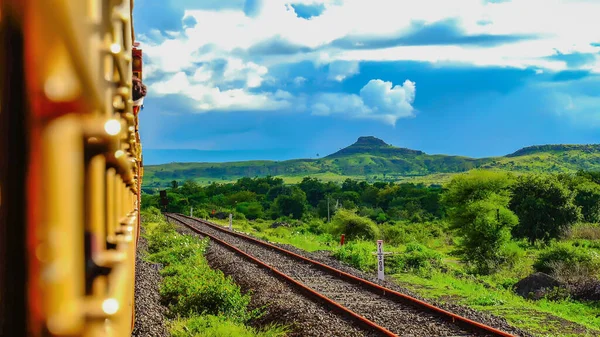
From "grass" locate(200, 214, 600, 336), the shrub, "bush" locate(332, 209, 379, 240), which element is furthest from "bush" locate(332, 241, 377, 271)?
the shrub

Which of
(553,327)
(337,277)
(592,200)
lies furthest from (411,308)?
(592,200)

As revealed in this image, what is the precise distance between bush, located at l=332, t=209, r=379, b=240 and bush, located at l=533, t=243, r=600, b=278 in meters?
12.3

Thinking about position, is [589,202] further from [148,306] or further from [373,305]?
[148,306]

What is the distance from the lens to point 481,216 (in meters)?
27.3

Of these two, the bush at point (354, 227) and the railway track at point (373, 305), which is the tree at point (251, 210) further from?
the railway track at point (373, 305)

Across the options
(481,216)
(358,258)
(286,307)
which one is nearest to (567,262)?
(481,216)

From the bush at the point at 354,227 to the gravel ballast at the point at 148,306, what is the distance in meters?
19.3

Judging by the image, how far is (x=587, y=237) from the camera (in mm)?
40125

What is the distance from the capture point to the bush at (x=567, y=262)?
21.0m

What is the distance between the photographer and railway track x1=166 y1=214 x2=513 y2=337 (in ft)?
33.9

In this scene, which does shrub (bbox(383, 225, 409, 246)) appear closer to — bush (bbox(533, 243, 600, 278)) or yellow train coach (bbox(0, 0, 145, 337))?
bush (bbox(533, 243, 600, 278))

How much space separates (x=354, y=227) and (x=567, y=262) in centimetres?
1471

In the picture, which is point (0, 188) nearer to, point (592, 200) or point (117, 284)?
point (117, 284)

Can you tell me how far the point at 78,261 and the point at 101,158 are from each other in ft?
1.45
